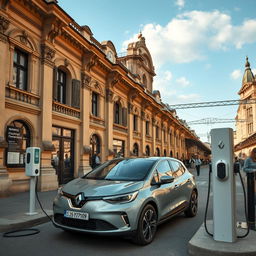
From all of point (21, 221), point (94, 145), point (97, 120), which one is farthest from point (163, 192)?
point (97, 120)

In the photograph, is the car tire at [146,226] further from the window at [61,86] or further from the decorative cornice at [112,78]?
the decorative cornice at [112,78]

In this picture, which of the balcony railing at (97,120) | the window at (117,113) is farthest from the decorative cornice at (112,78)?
the balcony railing at (97,120)

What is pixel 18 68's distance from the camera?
12281 millimetres

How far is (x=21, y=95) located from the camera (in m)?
12.0

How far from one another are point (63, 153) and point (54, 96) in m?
3.23

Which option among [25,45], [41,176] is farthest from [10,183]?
[25,45]

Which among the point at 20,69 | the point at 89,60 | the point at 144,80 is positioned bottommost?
the point at 20,69

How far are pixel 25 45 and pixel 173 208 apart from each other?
1015cm

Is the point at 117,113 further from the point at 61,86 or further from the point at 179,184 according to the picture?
the point at 179,184

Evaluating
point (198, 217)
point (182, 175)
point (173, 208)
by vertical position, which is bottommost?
point (198, 217)

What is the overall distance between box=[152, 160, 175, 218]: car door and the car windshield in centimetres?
23

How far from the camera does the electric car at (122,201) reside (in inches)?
175

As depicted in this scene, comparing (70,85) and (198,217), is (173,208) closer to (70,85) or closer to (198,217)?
(198,217)

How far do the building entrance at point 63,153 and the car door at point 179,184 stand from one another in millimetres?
8880
